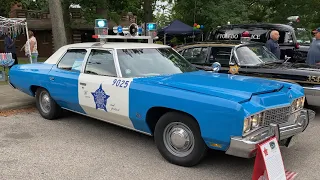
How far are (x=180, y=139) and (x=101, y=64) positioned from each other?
72.9 inches

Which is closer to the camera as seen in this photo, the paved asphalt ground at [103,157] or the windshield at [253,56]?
the paved asphalt ground at [103,157]

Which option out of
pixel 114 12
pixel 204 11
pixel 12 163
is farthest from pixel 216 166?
pixel 114 12

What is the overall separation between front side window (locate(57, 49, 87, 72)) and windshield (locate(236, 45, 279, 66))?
3275mm

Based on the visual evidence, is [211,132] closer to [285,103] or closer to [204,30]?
[285,103]

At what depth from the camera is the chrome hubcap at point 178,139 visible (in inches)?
157

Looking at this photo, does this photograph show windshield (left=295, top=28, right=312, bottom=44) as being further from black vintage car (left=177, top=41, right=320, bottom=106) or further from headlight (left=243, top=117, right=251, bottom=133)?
headlight (left=243, top=117, right=251, bottom=133)

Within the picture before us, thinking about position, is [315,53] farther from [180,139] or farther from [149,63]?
[180,139]

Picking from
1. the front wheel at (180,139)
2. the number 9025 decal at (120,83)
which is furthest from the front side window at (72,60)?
the front wheel at (180,139)

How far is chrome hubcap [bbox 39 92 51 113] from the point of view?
20.3 ft

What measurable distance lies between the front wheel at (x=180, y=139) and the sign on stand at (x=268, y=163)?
2.26 feet

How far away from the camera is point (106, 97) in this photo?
4.78 meters

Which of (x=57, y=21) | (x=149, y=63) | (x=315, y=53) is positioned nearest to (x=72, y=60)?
(x=149, y=63)

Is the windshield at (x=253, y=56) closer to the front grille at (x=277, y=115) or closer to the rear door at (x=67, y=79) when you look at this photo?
the front grille at (x=277, y=115)

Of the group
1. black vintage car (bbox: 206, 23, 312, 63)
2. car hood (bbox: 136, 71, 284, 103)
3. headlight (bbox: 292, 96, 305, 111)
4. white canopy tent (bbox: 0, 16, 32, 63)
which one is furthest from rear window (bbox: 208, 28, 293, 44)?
white canopy tent (bbox: 0, 16, 32, 63)
